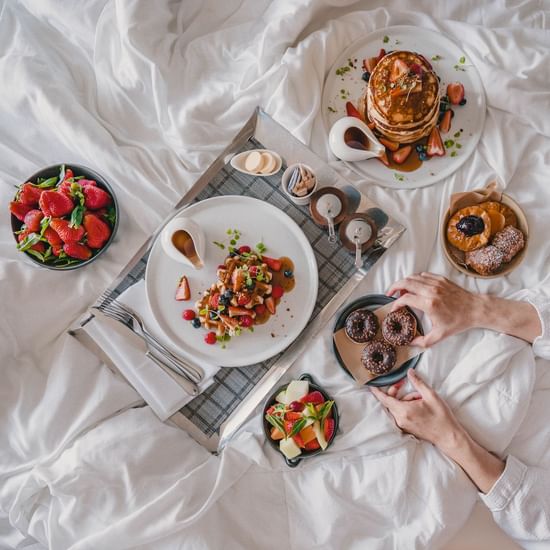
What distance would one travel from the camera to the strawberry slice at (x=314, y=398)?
6.04 feet

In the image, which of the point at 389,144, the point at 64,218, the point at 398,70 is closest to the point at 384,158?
the point at 389,144

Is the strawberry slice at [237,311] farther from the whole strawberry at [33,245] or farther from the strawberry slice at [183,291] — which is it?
the whole strawberry at [33,245]

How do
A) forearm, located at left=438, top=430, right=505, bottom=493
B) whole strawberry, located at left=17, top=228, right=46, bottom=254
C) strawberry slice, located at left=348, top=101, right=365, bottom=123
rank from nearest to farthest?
forearm, located at left=438, top=430, right=505, bottom=493 < whole strawberry, located at left=17, top=228, right=46, bottom=254 < strawberry slice, located at left=348, top=101, right=365, bottom=123

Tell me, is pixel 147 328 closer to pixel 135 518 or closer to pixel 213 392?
pixel 213 392

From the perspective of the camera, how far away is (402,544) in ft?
5.79

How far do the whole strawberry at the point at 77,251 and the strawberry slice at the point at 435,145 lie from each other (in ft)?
3.77

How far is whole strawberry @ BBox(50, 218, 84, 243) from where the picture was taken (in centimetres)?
183

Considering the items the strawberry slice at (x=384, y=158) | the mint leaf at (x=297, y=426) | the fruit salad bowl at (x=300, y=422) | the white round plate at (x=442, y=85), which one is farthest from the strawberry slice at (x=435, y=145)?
the mint leaf at (x=297, y=426)

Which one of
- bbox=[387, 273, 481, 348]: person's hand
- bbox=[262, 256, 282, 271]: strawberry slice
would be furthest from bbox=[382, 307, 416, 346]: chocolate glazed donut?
bbox=[262, 256, 282, 271]: strawberry slice

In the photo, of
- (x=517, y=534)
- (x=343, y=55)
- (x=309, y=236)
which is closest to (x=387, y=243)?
(x=309, y=236)

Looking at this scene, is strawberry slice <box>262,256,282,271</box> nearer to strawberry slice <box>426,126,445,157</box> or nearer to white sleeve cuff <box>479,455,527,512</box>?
strawberry slice <box>426,126,445,157</box>

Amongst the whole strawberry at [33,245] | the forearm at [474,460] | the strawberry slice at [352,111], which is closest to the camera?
the forearm at [474,460]

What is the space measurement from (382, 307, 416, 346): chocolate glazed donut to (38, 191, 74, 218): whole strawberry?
1061 millimetres

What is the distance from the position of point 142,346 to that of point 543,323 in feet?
4.09
